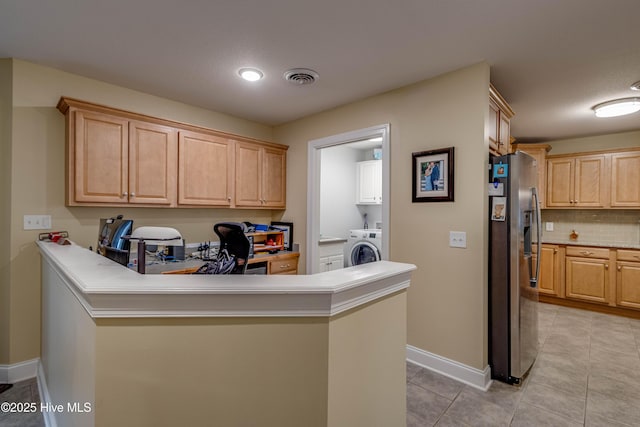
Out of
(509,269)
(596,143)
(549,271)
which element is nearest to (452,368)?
(509,269)

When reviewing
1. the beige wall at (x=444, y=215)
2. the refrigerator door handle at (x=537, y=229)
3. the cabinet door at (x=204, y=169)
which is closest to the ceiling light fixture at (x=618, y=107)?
the refrigerator door handle at (x=537, y=229)

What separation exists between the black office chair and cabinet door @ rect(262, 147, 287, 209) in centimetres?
172

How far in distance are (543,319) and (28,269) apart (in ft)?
17.6

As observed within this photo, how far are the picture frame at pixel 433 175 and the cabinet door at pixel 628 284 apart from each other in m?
3.18

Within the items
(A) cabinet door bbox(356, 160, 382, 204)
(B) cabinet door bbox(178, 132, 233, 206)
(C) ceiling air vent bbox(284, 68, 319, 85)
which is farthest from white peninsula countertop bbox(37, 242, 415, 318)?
(A) cabinet door bbox(356, 160, 382, 204)

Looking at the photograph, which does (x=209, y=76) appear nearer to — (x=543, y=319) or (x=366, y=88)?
(x=366, y=88)

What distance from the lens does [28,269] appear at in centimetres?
233

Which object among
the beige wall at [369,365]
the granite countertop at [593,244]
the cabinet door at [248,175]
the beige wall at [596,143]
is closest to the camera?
the beige wall at [369,365]

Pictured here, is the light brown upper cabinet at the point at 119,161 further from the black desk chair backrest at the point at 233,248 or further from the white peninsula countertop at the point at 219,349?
the white peninsula countertop at the point at 219,349

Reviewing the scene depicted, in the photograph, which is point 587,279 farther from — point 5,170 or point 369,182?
point 5,170

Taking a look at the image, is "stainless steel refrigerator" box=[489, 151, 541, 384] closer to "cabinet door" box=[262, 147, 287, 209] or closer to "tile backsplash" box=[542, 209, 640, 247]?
"cabinet door" box=[262, 147, 287, 209]

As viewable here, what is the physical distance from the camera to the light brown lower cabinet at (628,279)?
367 cm

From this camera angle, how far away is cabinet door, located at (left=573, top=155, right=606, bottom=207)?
4102mm

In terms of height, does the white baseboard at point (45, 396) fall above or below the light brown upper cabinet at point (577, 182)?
below
